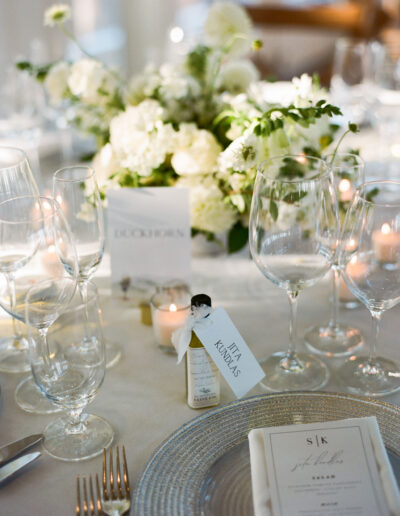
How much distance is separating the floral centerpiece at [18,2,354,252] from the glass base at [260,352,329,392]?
34 cm

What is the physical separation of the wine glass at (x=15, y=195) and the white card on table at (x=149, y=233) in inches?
7.4

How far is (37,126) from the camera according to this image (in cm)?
185

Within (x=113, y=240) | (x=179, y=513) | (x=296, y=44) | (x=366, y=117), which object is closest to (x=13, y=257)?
(x=113, y=240)

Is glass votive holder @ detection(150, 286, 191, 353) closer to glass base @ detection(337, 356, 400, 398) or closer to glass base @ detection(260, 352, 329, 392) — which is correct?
glass base @ detection(260, 352, 329, 392)

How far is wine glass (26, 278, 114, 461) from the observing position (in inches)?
35.4

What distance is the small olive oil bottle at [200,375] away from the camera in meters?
0.97

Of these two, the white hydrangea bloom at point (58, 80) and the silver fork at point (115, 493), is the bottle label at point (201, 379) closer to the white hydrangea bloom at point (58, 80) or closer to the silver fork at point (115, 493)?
the silver fork at point (115, 493)

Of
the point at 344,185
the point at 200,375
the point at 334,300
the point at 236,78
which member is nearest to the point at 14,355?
the point at 200,375

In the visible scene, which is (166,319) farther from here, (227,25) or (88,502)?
(227,25)

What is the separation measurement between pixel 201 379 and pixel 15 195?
0.46 meters

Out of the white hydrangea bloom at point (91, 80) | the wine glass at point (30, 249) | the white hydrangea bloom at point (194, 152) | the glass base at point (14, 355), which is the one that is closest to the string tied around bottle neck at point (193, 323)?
the wine glass at point (30, 249)

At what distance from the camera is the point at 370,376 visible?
1071 mm

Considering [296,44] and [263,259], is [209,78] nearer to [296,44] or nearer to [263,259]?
[263,259]

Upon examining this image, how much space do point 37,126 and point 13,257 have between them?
84 cm
